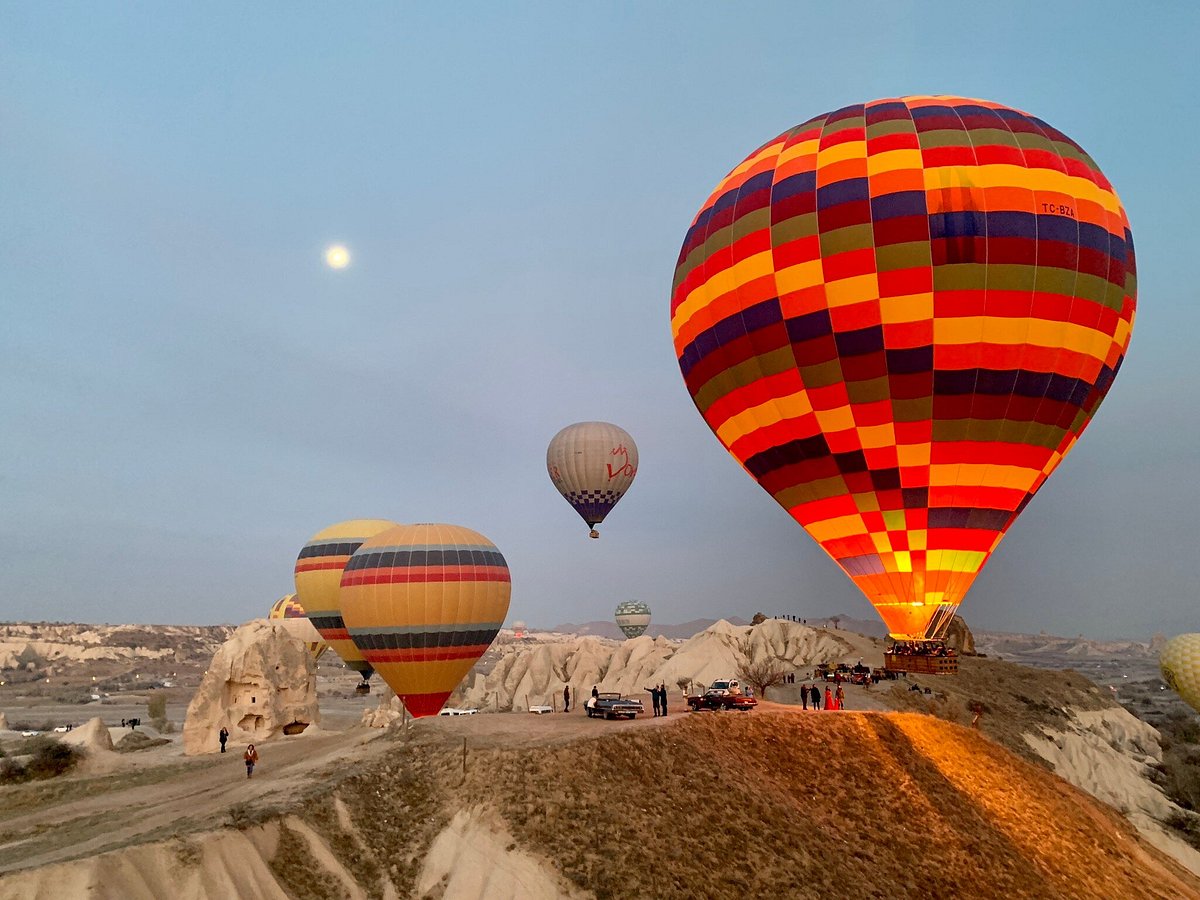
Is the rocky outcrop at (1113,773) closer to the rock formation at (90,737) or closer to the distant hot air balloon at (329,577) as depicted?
the distant hot air balloon at (329,577)

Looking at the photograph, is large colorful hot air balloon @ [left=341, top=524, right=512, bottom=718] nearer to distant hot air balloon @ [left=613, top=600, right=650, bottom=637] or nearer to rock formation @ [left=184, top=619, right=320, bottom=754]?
rock formation @ [left=184, top=619, right=320, bottom=754]

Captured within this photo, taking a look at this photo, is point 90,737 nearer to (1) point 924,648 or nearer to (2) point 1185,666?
(1) point 924,648

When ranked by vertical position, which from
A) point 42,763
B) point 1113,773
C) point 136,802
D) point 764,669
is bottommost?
point 1113,773

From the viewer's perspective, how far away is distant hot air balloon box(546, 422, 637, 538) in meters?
59.6

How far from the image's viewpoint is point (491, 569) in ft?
110

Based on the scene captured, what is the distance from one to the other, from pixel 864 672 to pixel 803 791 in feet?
68.8

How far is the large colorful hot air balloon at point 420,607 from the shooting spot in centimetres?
3089

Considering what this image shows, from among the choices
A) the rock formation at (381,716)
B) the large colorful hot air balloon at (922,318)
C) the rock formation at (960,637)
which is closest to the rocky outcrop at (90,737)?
the rock formation at (381,716)

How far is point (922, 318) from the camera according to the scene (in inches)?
882

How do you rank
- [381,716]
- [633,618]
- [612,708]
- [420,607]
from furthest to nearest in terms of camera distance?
1. [633,618]
2. [381,716]
3. [420,607]
4. [612,708]

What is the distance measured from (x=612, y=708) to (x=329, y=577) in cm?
2745

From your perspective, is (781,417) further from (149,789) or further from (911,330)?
(149,789)

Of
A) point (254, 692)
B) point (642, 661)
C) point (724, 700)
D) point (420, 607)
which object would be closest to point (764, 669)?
point (642, 661)

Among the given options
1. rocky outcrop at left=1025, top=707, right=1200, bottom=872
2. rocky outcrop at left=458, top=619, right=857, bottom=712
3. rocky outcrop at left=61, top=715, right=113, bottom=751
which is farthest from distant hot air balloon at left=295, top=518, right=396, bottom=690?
rocky outcrop at left=1025, top=707, right=1200, bottom=872
